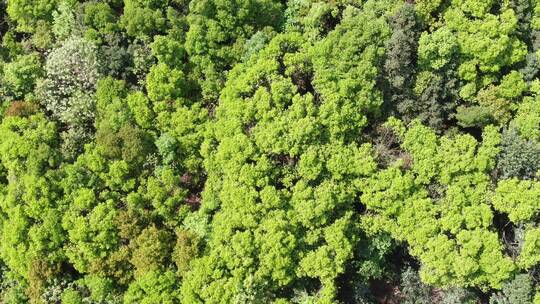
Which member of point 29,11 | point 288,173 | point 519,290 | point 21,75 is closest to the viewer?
point 519,290

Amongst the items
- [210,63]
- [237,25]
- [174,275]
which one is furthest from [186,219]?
[237,25]

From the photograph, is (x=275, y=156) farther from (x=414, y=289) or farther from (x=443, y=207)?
(x=414, y=289)

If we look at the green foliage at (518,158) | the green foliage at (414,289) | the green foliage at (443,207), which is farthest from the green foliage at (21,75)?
the green foliage at (518,158)

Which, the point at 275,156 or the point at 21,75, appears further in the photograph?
the point at 21,75

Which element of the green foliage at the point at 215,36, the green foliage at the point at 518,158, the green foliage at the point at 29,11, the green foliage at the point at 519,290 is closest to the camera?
the green foliage at the point at 519,290

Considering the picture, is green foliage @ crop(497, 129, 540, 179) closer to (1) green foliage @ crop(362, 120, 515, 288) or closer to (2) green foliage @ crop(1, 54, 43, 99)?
(1) green foliage @ crop(362, 120, 515, 288)

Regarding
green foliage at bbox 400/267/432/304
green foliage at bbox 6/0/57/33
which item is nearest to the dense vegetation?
green foliage at bbox 400/267/432/304

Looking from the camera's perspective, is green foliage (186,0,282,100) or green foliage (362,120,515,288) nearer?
green foliage (362,120,515,288)

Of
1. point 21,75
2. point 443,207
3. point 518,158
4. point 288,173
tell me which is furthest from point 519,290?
point 21,75

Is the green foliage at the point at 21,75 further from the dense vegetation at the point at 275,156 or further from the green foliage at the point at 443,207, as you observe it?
Answer: the green foliage at the point at 443,207
